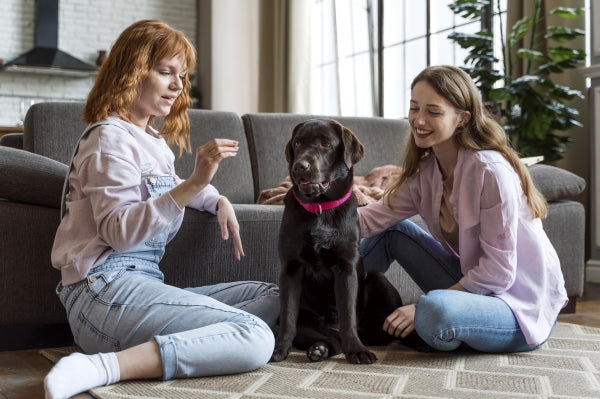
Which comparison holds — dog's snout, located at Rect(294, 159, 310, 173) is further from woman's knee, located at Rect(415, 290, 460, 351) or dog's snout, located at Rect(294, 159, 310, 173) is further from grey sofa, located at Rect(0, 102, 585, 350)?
grey sofa, located at Rect(0, 102, 585, 350)

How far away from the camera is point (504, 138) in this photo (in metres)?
2.09

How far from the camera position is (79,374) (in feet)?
4.85

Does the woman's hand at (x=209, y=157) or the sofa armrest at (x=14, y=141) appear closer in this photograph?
the woman's hand at (x=209, y=157)

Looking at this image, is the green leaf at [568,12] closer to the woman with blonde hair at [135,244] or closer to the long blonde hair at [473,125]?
the long blonde hair at [473,125]

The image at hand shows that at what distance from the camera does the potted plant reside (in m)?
3.71

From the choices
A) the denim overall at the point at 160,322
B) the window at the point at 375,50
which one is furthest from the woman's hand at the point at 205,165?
the window at the point at 375,50

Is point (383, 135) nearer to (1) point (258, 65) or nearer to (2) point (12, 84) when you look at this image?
(1) point (258, 65)

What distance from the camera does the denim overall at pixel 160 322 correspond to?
64.3 inches

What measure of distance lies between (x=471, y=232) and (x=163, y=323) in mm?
882

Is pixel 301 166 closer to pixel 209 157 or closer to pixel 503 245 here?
pixel 209 157

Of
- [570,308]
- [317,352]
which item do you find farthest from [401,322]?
[570,308]

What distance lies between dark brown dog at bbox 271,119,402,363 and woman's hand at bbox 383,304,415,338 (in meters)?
0.11

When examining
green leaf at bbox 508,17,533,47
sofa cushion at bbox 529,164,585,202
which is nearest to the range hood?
green leaf at bbox 508,17,533,47

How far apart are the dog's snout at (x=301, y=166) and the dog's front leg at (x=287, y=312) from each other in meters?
0.29
